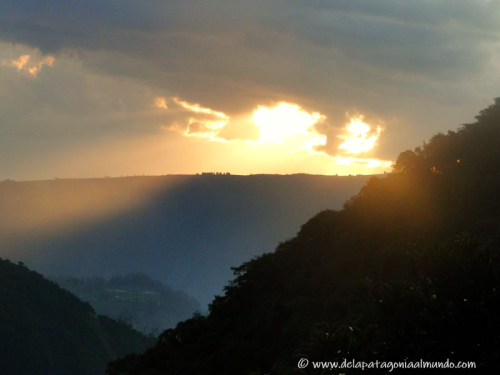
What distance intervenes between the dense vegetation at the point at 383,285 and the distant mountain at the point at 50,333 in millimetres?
65963

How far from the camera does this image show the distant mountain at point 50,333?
95.1 m

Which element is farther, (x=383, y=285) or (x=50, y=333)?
(x=50, y=333)

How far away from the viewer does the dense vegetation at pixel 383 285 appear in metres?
9.58

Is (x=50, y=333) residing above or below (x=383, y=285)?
below

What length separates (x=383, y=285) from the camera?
34.0ft

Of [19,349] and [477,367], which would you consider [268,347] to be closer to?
[477,367]

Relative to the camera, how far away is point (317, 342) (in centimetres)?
993

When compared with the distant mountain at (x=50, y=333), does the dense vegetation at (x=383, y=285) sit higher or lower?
higher

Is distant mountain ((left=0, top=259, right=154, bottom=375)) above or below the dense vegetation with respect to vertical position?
below

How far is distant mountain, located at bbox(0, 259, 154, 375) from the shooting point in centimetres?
9512

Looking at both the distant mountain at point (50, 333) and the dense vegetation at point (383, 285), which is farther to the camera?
the distant mountain at point (50, 333)

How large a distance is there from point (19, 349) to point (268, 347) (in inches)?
3299

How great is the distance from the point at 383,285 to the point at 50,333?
347 feet

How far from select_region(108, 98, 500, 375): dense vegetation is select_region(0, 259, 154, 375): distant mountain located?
216ft
